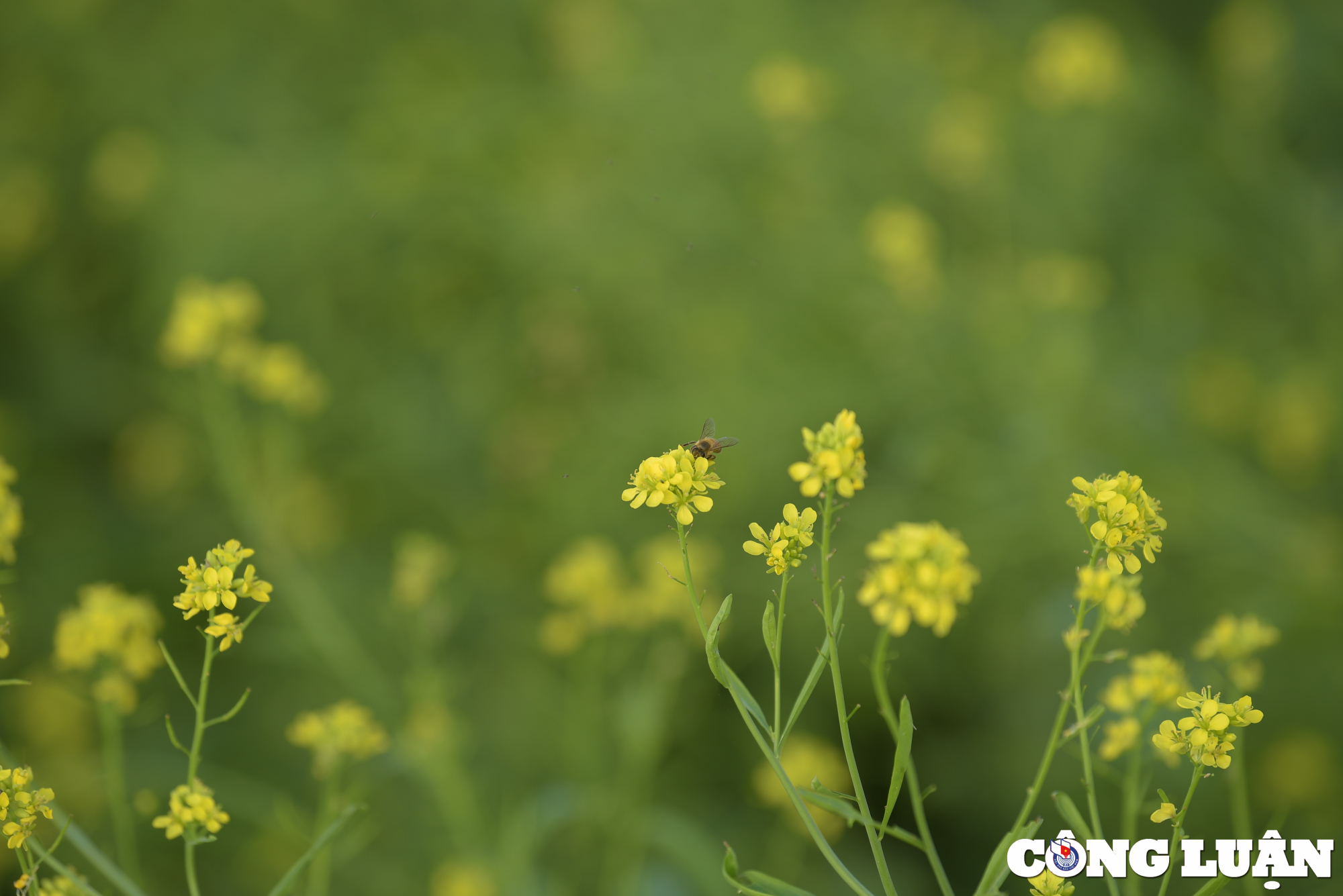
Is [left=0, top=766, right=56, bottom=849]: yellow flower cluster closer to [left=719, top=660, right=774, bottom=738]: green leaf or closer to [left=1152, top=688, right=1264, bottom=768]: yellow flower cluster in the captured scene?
[left=719, top=660, right=774, bottom=738]: green leaf

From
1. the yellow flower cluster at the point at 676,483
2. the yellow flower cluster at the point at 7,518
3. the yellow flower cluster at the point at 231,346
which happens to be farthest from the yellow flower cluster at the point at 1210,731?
the yellow flower cluster at the point at 231,346

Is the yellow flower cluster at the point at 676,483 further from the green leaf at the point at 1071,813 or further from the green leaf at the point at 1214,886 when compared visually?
the green leaf at the point at 1214,886

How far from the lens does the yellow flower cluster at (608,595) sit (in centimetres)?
226

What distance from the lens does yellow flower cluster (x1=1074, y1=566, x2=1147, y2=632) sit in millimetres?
1131

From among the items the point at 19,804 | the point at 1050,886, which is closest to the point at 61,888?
the point at 19,804

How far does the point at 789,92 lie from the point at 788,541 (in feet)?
8.05

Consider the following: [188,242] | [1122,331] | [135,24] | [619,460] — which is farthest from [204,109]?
[1122,331]

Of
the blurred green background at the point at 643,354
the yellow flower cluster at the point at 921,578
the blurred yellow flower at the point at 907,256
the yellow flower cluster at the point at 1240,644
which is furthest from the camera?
the blurred yellow flower at the point at 907,256

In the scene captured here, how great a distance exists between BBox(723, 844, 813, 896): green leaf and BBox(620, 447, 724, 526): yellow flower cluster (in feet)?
1.30

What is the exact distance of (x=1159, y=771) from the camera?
241 centimetres

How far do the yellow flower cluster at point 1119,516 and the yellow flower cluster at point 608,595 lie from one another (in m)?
1.20

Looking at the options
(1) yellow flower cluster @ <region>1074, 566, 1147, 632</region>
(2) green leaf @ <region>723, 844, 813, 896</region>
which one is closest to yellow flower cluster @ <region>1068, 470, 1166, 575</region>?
(1) yellow flower cluster @ <region>1074, 566, 1147, 632</region>

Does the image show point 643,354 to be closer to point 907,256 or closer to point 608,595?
point 907,256

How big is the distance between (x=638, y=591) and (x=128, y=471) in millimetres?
2671
